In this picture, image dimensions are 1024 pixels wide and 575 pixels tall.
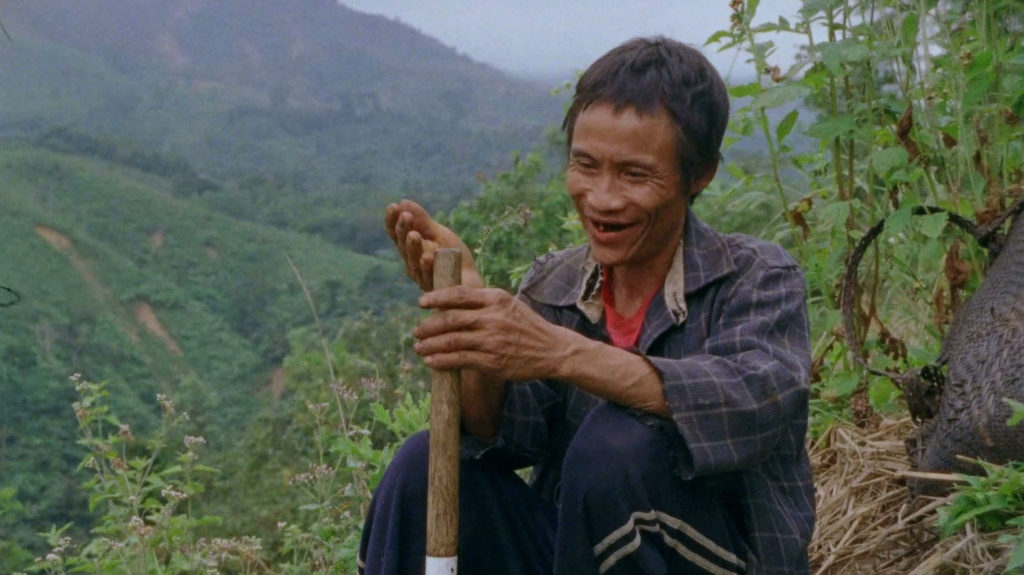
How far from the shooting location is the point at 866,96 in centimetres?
302

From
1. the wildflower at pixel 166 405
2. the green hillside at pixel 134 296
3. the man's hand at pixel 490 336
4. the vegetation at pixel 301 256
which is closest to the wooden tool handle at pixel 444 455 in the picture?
the man's hand at pixel 490 336

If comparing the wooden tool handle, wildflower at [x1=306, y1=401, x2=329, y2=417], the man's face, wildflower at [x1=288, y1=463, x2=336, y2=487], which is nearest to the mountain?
wildflower at [x1=306, y1=401, x2=329, y2=417]

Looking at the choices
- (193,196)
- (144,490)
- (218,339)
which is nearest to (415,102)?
(193,196)

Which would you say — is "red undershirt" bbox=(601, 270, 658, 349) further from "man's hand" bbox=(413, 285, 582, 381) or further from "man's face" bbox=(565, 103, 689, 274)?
"man's hand" bbox=(413, 285, 582, 381)

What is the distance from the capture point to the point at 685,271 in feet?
7.21

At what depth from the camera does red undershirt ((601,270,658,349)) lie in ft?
7.35

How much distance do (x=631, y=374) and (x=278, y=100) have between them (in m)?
76.1

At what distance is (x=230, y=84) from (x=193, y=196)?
1403 inches

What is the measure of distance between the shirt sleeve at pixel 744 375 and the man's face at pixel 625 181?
0.16 metres

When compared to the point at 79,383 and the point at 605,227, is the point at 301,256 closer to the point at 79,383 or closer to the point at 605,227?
the point at 79,383

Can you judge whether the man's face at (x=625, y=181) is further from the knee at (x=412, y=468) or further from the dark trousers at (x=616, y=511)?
the knee at (x=412, y=468)

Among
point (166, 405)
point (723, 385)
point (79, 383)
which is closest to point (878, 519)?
point (723, 385)

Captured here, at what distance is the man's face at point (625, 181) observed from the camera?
2119 mm

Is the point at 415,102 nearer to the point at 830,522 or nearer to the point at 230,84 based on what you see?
the point at 230,84
